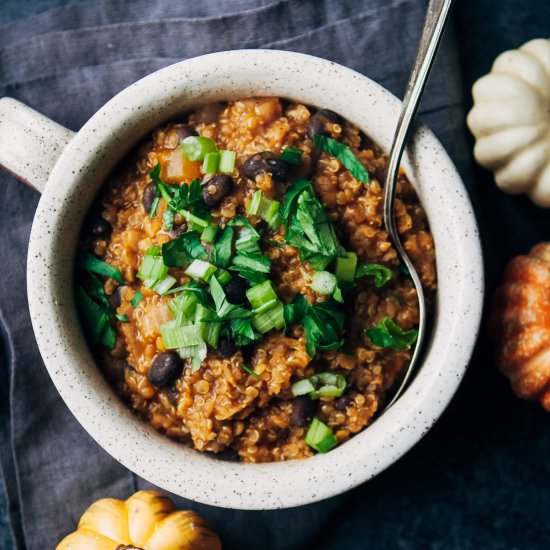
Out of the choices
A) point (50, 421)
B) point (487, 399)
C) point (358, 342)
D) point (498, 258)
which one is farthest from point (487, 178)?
point (50, 421)

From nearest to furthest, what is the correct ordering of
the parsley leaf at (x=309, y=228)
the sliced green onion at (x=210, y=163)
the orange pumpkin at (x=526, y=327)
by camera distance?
the parsley leaf at (x=309, y=228) < the sliced green onion at (x=210, y=163) < the orange pumpkin at (x=526, y=327)

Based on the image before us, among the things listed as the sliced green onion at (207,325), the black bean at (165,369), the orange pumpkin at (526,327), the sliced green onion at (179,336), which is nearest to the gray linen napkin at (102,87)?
the orange pumpkin at (526,327)

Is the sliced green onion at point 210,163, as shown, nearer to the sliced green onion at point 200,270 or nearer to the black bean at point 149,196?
the black bean at point 149,196

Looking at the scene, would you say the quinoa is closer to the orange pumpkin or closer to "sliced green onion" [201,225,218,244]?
"sliced green onion" [201,225,218,244]

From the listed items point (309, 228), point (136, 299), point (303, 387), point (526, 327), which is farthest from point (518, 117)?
point (136, 299)

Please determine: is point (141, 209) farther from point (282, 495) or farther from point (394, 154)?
point (282, 495)
